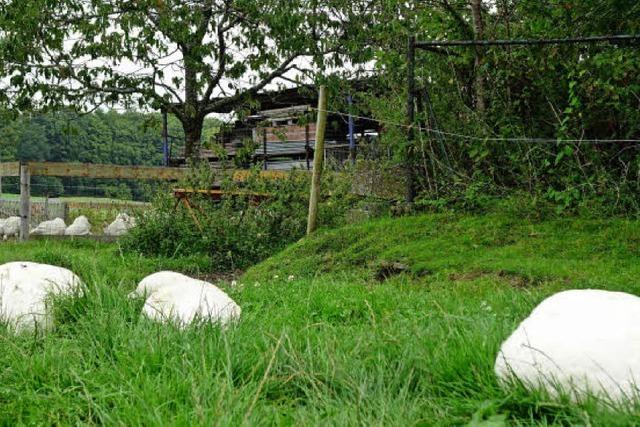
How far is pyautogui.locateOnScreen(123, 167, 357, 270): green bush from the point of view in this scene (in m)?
10.1

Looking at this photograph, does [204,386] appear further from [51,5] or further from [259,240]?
[51,5]

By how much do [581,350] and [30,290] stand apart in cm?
305

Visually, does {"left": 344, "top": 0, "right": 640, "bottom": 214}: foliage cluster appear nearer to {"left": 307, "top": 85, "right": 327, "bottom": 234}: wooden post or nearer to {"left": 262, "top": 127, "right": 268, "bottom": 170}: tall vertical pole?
{"left": 307, "top": 85, "right": 327, "bottom": 234}: wooden post

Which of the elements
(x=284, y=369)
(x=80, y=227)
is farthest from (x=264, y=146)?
(x=284, y=369)

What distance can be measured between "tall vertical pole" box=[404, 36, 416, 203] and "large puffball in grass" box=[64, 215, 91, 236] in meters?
7.91

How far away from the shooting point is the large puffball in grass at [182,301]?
→ 3459mm

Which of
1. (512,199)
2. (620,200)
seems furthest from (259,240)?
(620,200)

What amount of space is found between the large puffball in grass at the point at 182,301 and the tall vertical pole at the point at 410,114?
16.0 ft

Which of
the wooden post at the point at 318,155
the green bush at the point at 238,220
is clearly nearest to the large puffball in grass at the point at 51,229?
the green bush at the point at 238,220

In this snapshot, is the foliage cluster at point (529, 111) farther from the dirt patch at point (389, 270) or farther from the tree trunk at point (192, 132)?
the tree trunk at point (192, 132)

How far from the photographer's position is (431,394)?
2.62 meters

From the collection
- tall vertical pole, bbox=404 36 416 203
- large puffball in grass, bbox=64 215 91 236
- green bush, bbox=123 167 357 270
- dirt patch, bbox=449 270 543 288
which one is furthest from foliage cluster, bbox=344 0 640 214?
large puffball in grass, bbox=64 215 91 236

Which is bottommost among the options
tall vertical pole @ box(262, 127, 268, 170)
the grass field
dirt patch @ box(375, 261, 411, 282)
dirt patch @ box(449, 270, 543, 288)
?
dirt patch @ box(375, 261, 411, 282)

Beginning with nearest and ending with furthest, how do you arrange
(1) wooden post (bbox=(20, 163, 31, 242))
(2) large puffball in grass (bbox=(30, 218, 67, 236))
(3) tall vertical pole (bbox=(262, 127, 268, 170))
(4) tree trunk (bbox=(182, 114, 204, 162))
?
(1) wooden post (bbox=(20, 163, 31, 242)) < (2) large puffball in grass (bbox=(30, 218, 67, 236)) < (4) tree trunk (bbox=(182, 114, 204, 162)) < (3) tall vertical pole (bbox=(262, 127, 268, 170))
